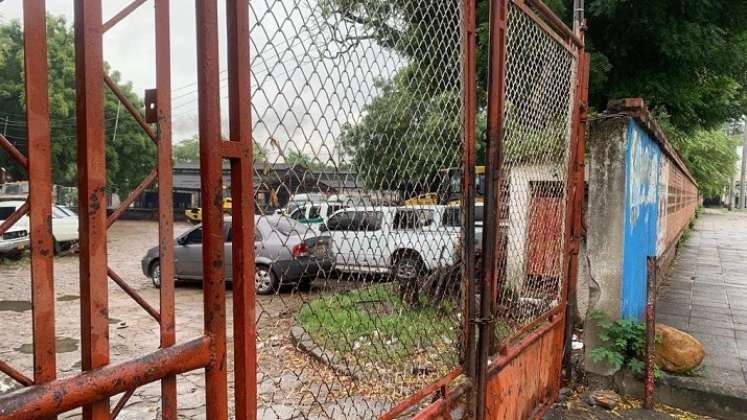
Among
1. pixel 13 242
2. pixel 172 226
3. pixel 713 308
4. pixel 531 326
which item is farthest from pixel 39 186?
pixel 13 242

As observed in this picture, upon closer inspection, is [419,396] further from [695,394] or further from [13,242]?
[13,242]

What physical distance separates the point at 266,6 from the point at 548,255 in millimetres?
2878

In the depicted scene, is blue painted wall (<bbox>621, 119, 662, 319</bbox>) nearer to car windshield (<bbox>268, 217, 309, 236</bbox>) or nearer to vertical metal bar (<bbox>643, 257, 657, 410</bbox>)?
vertical metal bar (<bbox>643, 257, 657, 410</bbox>)

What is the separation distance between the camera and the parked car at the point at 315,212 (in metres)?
1.45

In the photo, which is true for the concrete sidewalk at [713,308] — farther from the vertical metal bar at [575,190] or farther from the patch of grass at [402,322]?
the patch of grass at [402,322]

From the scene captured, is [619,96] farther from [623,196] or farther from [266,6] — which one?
[266,6]

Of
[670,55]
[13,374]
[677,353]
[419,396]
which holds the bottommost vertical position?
[677,353]

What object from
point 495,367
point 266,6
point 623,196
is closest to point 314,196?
point 266,6

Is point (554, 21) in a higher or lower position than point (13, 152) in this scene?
higher

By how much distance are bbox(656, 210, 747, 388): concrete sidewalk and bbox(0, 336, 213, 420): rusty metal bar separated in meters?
3.86

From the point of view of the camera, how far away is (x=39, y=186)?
0.82m

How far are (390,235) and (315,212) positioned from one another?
1.60 feet

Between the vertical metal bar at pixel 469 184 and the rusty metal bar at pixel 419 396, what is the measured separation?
12 cm

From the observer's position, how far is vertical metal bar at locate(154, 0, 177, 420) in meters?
1.01
